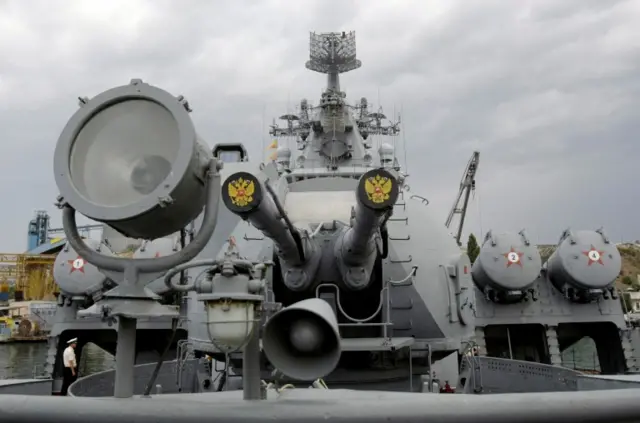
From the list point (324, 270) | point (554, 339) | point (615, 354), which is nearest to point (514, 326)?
point (554, 339)

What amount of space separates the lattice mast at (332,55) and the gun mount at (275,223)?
9.17 meters

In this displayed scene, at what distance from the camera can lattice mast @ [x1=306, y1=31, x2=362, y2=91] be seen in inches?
529

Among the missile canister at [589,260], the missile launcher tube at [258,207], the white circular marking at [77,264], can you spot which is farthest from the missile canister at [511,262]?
the white circular marking at [77,264]

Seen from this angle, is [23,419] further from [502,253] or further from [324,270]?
[502,253]

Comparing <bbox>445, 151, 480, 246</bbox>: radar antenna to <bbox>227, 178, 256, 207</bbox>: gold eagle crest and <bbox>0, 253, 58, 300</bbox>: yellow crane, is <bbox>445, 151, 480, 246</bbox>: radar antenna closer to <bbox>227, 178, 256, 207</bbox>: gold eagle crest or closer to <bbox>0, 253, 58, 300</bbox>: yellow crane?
<bbox>227, 178, 256, 207</bbox>: gold eagle crest

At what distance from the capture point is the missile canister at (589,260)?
9961mm

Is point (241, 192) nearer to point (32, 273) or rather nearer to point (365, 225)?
point (365, 225)

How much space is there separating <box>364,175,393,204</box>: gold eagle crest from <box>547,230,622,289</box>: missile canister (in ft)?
25.9

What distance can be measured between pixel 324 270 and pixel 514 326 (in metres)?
7.89

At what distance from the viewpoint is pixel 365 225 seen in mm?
3814

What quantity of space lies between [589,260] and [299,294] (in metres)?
6.71

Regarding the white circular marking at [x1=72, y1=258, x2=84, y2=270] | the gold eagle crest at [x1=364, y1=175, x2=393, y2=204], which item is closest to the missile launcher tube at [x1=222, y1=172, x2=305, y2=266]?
the gold eagle crest at [x1=364, y1=175, x2=393, y2=204]

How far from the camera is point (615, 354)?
439 inches

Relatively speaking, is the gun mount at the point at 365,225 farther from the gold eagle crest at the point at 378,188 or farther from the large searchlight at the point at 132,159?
the large searchlight at the point at 132,159
